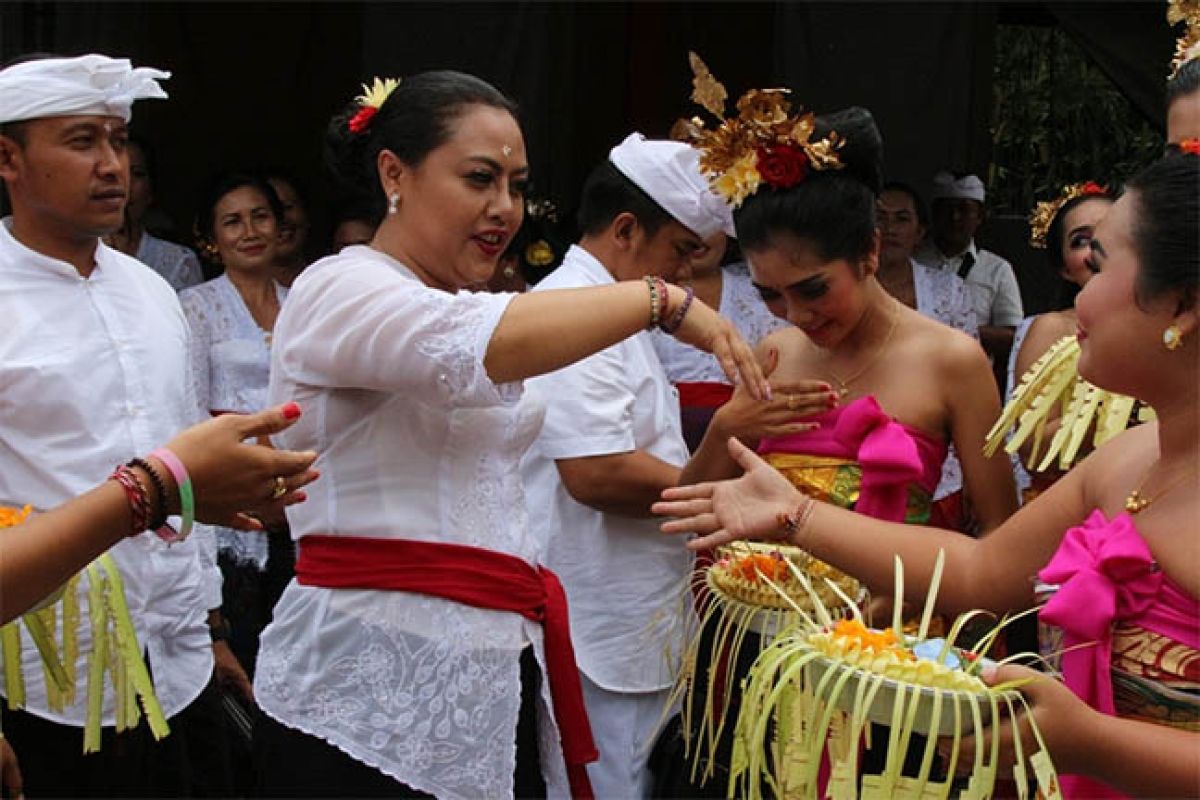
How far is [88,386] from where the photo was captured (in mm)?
3320

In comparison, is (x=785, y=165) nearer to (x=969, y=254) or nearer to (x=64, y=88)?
(x=64, y=88)

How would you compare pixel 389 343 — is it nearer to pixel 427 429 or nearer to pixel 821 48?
pixel 427 429

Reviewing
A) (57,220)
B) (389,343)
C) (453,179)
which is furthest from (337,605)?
(57,220)

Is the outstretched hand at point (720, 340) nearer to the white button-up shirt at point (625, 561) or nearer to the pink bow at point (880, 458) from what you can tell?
the pink bow at point (880, 458)

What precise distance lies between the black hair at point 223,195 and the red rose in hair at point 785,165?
2857 millimetres

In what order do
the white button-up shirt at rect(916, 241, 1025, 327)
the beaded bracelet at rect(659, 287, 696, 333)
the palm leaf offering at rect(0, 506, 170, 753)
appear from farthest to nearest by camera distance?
1. the white button-up shirt at rect(916, 241, 1025, 327)
2. the palm leaf offering at rect(0, 506, 170, 753)
3. the beaded bracelet at rect(659, 287, 696, 333)

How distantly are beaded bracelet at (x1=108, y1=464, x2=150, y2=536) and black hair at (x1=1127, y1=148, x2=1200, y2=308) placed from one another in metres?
1.43

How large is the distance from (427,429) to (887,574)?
2.79 feet

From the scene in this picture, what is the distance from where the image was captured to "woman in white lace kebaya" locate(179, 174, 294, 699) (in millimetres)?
5059

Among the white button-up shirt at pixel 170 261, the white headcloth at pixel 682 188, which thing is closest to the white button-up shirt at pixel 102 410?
the white headcloth at pixel 682 188

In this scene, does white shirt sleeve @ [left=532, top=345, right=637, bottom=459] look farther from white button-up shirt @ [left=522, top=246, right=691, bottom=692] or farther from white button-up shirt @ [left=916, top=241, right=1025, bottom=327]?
white button-up shirt @ [left=916, top=241, right=1025, bottom=327]

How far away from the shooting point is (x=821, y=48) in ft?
20.6

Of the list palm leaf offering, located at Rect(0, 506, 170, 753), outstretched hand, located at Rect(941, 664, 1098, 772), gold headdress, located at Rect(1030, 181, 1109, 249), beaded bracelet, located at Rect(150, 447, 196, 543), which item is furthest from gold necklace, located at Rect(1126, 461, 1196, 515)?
gold headdress, located at Rect(1030, 181, 1109, 249)

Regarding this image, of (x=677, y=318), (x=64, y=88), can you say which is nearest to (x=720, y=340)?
(x=677, y=318)
